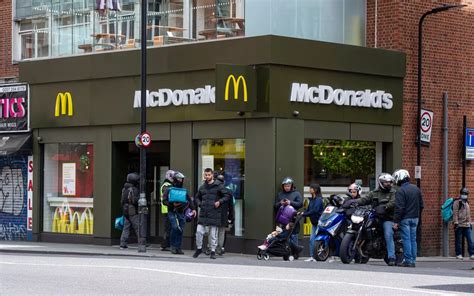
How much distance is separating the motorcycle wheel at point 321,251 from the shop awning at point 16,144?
1120 centimetres

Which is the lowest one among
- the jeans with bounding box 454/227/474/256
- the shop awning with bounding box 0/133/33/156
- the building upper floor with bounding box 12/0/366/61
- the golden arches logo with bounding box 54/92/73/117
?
the jeans with bounding box 454/227/474/256

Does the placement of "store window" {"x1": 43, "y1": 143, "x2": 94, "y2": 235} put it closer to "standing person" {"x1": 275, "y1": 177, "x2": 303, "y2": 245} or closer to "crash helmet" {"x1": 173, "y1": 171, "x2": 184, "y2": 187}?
"crash helmet" {"x1": 173, "y1": 171, "x2": 184, "y2": 187}

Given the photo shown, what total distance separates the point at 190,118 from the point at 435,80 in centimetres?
666

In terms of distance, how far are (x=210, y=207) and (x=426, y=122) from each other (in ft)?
24.2

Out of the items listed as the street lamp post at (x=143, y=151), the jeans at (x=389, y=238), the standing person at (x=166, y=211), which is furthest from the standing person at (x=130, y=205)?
the jeans at (x=389, y=238)

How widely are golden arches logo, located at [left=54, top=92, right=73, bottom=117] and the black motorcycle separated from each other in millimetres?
10669

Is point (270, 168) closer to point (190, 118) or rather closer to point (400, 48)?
point (190, 118)

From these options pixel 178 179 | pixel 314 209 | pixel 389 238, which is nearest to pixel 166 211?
pixel 178 179

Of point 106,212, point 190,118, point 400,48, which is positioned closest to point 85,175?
point 106,212

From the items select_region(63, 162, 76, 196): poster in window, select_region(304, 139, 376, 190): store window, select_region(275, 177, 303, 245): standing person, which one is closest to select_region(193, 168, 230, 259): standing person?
select_region(275, 177, 303, 245): standing person

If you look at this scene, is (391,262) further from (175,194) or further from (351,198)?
(175,194)

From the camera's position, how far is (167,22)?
88.1 feet

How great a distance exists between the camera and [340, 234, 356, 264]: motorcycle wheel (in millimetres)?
20422

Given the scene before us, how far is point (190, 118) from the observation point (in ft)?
85.1
